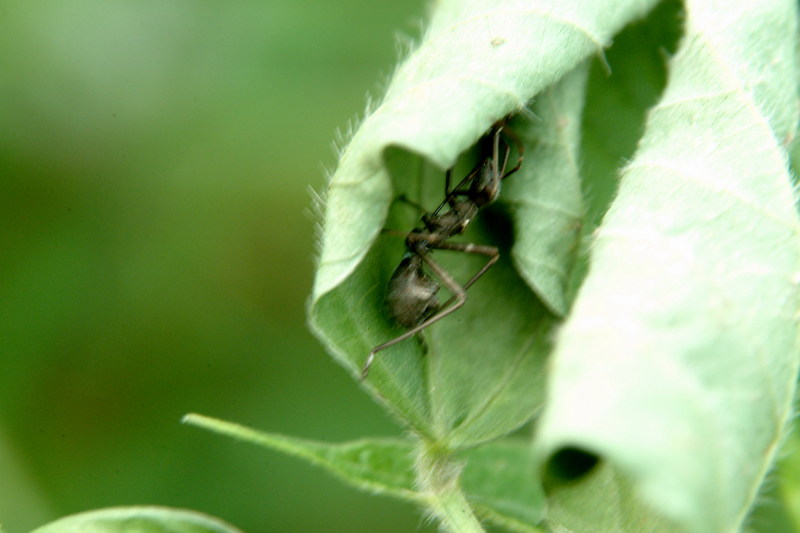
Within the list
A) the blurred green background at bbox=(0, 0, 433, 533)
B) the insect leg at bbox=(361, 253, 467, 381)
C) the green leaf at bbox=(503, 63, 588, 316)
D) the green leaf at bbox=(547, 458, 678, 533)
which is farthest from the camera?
the blurred green background at bbox=(0, 0, 433, 533)

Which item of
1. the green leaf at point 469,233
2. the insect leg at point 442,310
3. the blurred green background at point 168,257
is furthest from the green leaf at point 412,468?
the blurred green background at point 168,257

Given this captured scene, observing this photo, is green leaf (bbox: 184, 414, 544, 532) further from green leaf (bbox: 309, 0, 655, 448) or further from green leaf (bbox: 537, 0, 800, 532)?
green leaf (bbox: 537, 0, 800, 532)

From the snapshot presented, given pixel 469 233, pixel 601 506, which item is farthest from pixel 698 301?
pixel 469 233

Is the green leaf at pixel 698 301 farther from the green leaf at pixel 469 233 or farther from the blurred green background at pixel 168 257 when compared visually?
the blurred green background at pixel 168 257

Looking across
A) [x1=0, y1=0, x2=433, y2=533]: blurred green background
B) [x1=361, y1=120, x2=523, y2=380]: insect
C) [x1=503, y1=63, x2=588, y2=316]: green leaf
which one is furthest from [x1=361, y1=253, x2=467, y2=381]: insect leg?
[x1=0, y1=0, x2=433, y2=533]: blurred green background

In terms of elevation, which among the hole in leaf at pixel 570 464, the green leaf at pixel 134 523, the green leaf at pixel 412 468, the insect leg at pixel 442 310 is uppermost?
the green leaf at pixel 134 523

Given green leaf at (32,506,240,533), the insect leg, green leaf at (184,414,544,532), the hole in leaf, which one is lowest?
green leaf at (184,414,544,532)

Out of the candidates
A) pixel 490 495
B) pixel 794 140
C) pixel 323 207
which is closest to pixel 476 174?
pixel 323 207
